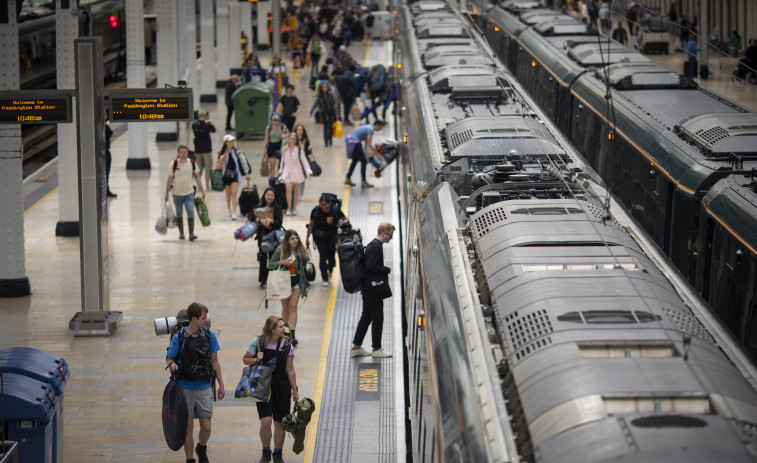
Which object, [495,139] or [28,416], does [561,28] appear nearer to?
[495,139]

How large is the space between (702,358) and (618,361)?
1.83ft

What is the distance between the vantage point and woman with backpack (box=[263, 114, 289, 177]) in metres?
21.4

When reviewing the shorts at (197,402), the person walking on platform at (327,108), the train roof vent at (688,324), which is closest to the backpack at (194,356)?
the shorts at (197,402)

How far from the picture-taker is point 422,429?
26.8 ft

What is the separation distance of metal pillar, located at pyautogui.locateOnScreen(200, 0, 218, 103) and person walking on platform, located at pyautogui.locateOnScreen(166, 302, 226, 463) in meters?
23.6

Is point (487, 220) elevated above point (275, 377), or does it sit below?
above

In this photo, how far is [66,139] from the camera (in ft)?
57.4

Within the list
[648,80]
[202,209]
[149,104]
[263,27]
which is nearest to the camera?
[149,104]

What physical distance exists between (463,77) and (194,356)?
758 cm

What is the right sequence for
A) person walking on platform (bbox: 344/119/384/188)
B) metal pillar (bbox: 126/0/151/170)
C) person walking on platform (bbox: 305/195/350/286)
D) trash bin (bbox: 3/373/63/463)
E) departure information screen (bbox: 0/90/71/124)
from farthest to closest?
metal pillar (bbox: 126/0/151/170)
person walking on platform (bbox: 344/119/384/188)
person walking on platform (bbox: 305/195/350/286)
departure information screen (bbox: 0/90/71/124)
trash bin (bbox: 3/373/63/463)

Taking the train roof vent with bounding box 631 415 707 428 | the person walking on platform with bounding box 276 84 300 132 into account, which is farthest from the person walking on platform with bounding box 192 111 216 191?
the train roof vent with bounding box 631 415 707 428

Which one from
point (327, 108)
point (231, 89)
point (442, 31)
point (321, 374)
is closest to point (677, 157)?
point (321, 374)

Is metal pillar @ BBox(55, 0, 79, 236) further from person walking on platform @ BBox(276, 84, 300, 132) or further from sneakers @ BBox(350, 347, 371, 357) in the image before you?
person walking on platform @ BBox(276, 84, 300, 132)

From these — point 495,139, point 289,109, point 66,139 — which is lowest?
point 289,109
